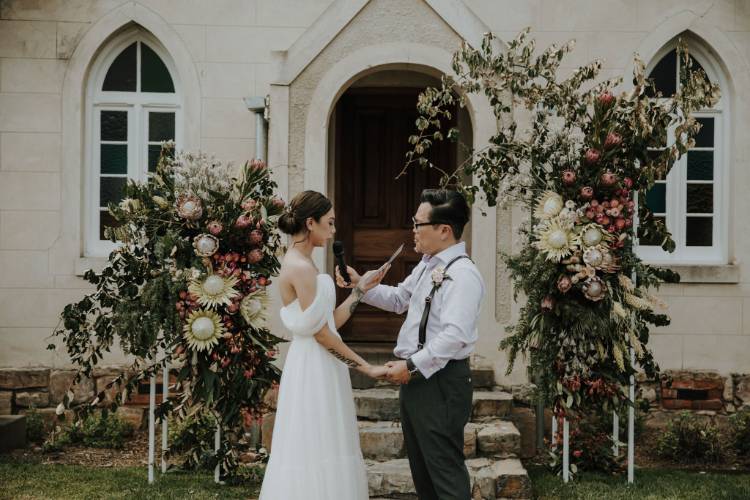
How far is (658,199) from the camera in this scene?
8.92 meters

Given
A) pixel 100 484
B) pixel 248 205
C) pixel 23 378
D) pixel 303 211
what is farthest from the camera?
pixel 23 378

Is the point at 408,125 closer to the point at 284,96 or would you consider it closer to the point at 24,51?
the point at 284,96

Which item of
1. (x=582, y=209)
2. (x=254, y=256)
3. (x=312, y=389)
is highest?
(x=582, y=209)

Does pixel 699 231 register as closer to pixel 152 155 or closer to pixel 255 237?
pixel 255 237

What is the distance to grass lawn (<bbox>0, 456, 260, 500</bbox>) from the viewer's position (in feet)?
21.0

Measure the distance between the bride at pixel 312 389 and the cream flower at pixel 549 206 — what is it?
189 cm

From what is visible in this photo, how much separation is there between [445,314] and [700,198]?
5.25 metres

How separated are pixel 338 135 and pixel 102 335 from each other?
11.6 feet

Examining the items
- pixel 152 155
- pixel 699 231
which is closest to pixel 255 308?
pixel 152 155

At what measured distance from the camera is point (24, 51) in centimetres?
870

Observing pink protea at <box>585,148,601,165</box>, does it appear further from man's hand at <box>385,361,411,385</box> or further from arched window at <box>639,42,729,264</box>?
arched window at <box>639,42,729,264</box>

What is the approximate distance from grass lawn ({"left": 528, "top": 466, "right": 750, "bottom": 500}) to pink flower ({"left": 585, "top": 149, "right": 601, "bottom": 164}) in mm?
2484

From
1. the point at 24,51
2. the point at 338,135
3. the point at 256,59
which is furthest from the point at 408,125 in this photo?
the point at 24,51

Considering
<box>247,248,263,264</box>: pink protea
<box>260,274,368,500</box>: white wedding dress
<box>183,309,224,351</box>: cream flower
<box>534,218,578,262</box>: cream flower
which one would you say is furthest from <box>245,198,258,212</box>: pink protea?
<box>534,218,578,262</box>: cream flower
